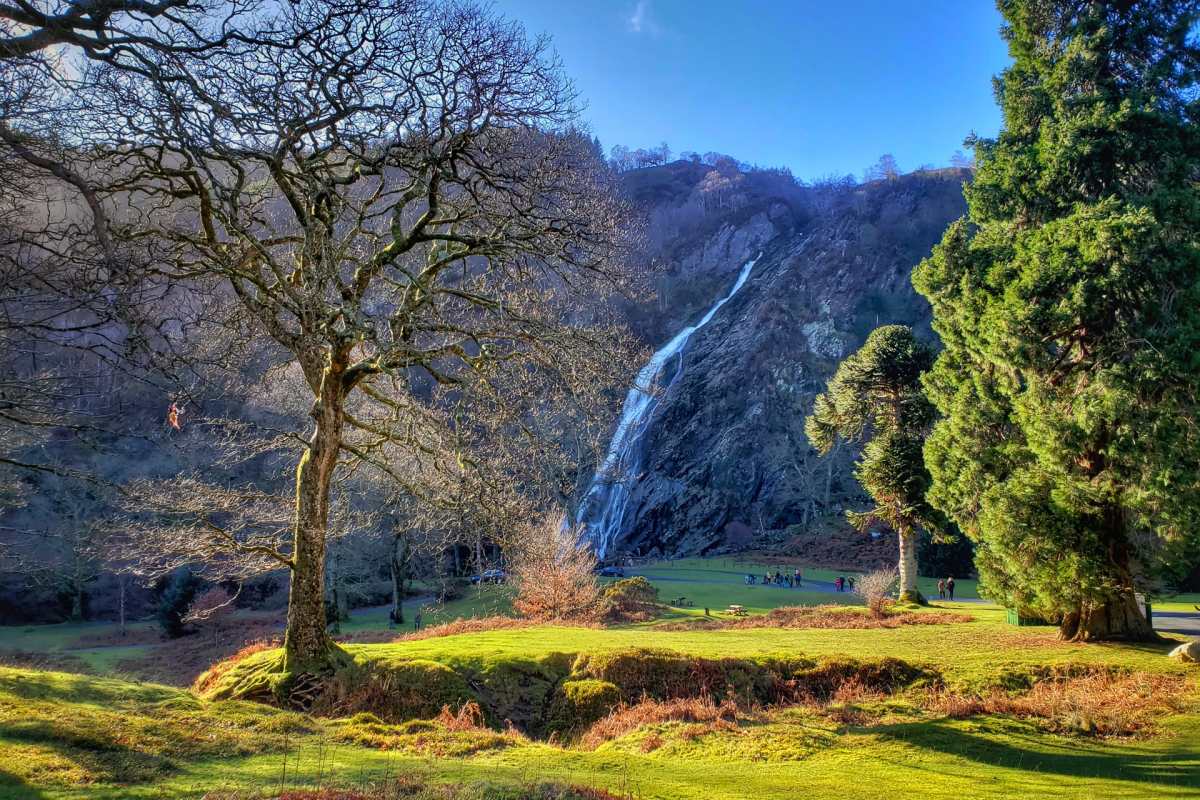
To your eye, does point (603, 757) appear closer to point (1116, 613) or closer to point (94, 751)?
point (94, 751)

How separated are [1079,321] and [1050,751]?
30.6 feet

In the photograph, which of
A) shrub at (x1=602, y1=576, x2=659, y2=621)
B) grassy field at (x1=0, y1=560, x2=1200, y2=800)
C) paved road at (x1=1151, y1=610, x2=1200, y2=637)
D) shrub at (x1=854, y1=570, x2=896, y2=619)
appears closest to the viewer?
grassy field at (x1=0, y1=560, x2=1200, y2=800)

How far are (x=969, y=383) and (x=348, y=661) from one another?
1488cm

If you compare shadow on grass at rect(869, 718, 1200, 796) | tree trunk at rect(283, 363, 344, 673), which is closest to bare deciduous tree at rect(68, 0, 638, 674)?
tree trunk at rect(283, 363, 344, 673)

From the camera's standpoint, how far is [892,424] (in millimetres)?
25891

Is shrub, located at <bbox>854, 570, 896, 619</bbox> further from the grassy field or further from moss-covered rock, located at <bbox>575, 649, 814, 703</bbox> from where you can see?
moss-covered rock, located at <bbox>575, 649, 814, 703</bbox>

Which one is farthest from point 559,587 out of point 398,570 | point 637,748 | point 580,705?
point 637,748

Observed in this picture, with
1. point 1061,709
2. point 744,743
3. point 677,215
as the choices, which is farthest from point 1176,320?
point 677,215

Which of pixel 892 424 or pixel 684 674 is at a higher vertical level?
pixel 892 424

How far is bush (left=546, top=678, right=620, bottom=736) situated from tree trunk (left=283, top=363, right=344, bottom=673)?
3.92 metres

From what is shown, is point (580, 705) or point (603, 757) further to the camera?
point (580, 705)

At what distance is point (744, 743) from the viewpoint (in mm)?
9180

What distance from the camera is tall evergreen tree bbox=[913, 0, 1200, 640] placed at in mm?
12852

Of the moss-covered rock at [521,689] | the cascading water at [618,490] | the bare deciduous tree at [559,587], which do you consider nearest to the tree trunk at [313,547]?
the moss-covered rock at [521,689]
